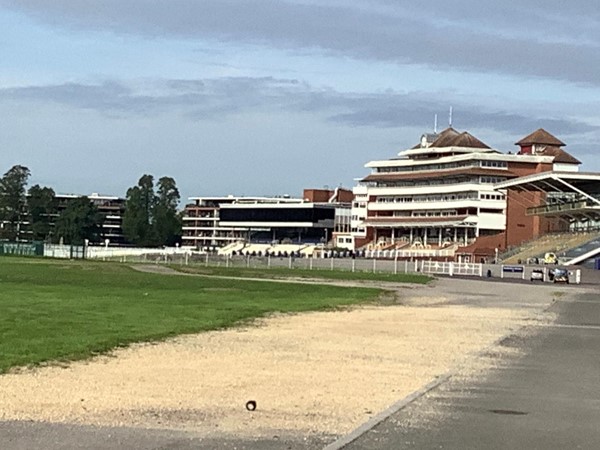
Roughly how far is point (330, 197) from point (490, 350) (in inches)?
6749

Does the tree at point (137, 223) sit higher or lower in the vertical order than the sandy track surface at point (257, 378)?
higher

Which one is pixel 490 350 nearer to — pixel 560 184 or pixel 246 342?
pixel 246 342

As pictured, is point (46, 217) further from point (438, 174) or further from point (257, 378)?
point (257, 378)

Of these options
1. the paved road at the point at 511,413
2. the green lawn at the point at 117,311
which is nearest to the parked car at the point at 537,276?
the green lawn at the point at 117,311

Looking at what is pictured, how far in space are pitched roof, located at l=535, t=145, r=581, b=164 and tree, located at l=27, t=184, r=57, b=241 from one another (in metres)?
86.7

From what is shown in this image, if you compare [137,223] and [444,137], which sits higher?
[444,137]

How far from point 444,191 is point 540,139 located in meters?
17.0

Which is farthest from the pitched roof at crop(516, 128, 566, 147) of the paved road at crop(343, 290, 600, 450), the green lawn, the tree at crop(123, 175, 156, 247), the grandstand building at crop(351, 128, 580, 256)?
the paved road at crop(343, 290, 600, 450)

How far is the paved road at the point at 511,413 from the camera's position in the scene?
1105 centimetres

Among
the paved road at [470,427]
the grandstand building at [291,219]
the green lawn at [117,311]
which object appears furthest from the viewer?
the grandstand building at [291,219]

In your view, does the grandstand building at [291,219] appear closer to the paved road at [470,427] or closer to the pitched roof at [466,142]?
the pitched roof at [466,142]

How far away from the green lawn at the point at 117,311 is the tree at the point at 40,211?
144746 mm

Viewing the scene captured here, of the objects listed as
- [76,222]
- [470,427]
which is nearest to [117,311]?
[470,427]

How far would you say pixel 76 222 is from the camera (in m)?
183
